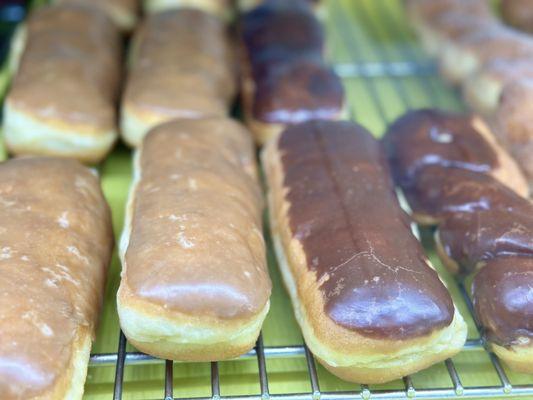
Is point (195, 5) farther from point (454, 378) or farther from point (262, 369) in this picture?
point (454, 378)

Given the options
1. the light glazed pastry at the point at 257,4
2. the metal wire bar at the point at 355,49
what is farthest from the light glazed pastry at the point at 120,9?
the metal wire bar at the point at 355,49

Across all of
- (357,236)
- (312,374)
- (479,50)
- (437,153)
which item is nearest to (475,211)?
(437,153)

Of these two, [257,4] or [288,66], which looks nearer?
[288,66]

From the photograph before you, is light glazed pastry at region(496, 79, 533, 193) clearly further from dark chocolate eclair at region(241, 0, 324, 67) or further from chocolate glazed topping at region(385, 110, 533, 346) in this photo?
dark chocolate eclair at region(241, 0, 324, 67)

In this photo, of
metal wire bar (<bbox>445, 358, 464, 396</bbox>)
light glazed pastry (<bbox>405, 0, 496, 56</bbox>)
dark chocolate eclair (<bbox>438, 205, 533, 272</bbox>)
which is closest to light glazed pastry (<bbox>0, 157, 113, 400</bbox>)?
metal wire bar (<bbox>445, 358, 464, 396</bbox>)

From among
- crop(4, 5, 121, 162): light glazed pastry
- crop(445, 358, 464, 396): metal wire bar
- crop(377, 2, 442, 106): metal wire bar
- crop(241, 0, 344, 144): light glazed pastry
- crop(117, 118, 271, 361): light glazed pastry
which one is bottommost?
crop(377, 2, 442, 106): metal wire bar

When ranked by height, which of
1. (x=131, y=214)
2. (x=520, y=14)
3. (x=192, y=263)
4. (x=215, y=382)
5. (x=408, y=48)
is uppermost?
(x=192, y=263)
